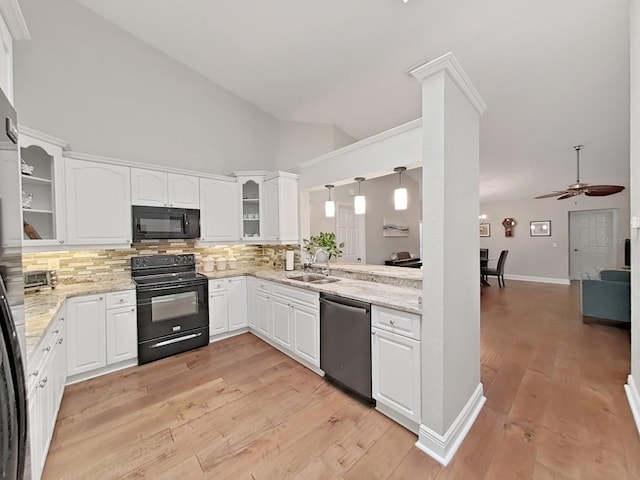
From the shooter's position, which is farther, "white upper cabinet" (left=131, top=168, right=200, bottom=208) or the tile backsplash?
"white upper cabinet" (left=131, top=168, right=200, bottom=208)

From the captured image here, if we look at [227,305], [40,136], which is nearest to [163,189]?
[40,136]

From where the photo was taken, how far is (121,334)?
2.73 m

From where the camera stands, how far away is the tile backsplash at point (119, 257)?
9.11 feet

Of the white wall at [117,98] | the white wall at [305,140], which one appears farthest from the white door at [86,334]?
the white wall at [305,140]

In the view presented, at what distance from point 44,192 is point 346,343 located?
10.5ft

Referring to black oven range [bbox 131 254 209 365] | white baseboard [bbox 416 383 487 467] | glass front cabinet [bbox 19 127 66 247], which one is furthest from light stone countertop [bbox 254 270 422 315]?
glass front cabinet [bbox 19 127 66 247]

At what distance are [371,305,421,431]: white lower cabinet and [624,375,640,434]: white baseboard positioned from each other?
1.63 meters

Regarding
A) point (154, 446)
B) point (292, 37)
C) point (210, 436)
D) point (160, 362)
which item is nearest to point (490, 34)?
point (292, 37)

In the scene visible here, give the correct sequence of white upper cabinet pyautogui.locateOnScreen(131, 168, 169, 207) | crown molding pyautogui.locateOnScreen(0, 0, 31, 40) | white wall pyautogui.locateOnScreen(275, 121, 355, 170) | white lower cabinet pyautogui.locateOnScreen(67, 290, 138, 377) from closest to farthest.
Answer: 1. crown molding pyautogui.locateOnScreen(0, 0, 31, 40)
2. white lower cabinet pyautogui.locateOnScreen(67, 290, 138, 377)
3. white upper cabinet pyautogui.locateOnScreen(131, 168, 169, 207)
4. white wall pyautogui.locateOnScreen(275, 121, 355, 170)

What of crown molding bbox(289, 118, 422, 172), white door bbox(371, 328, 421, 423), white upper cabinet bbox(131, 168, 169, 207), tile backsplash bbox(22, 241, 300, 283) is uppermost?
crown molding bbox(289, 118, 422, 172)

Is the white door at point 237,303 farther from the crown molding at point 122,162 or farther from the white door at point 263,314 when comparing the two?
the crown molding at point 122,162

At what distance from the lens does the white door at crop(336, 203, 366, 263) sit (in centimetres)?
571

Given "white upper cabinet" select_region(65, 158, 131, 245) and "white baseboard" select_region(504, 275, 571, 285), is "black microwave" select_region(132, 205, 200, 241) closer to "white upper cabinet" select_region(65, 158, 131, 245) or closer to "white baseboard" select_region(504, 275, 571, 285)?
"white upper cabinet" select_region(65, 158, 131, 245)

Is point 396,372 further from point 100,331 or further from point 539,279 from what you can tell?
point 539,279
